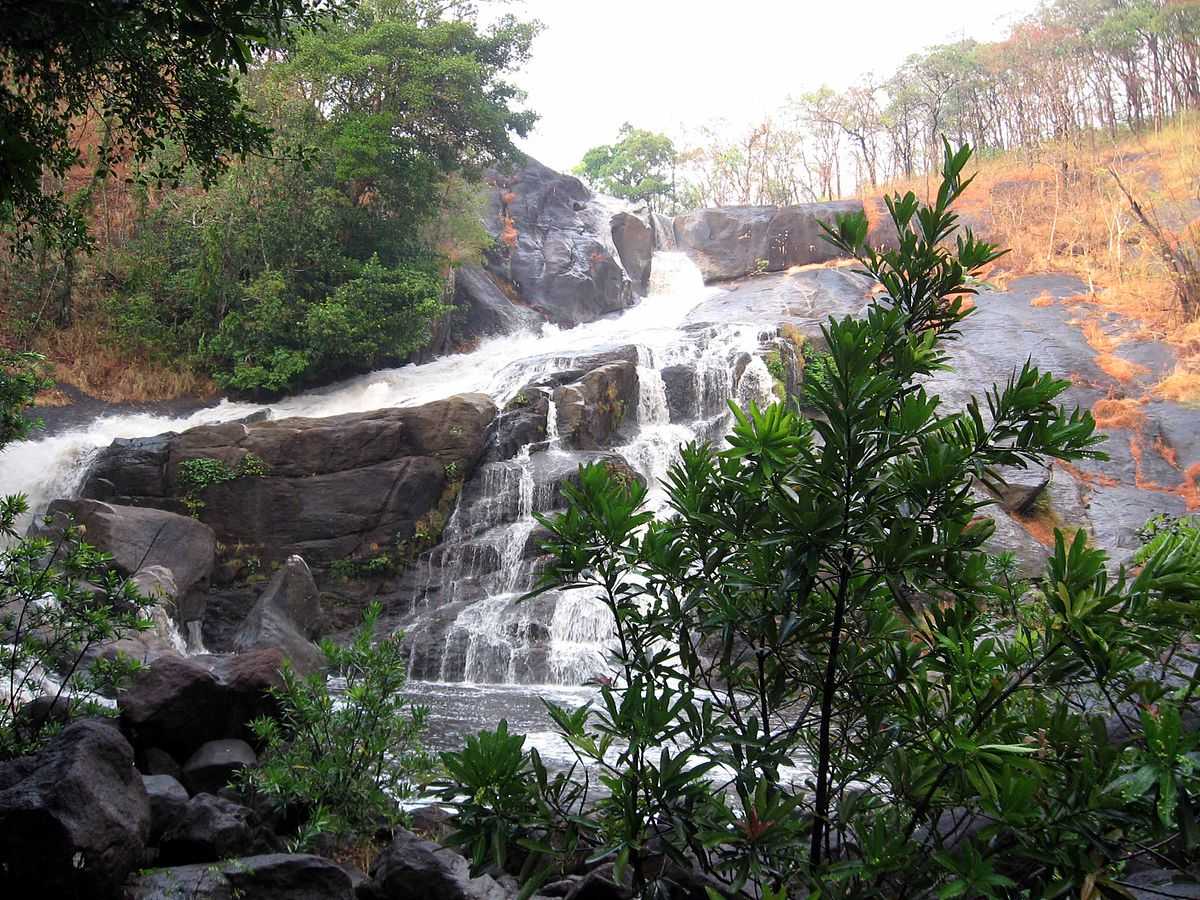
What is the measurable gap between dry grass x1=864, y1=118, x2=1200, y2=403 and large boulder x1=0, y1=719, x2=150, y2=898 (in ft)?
57.2

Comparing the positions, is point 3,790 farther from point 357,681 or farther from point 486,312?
point 486,312

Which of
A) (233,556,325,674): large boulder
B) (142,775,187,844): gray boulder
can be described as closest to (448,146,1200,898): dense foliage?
(142,775,187,844): gray boulder

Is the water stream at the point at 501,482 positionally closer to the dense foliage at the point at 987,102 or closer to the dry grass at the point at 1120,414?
the dry grass at the point at 1120,414

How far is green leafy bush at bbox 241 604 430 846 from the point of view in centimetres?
410

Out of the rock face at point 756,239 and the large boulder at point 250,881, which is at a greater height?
the rock face at point 756,239

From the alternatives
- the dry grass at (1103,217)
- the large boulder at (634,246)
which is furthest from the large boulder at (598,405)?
the large boulder at (634,246)

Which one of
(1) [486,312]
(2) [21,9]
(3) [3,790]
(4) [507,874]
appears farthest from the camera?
(1) [486,312]

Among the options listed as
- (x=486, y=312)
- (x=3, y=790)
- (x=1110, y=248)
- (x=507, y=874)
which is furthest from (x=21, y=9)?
(x=1110, y=248)

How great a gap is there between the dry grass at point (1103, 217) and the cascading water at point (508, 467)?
328 inches

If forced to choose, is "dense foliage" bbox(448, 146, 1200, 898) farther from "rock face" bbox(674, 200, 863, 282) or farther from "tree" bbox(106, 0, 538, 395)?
"rock face" bbox(674, 200, 863, 282)

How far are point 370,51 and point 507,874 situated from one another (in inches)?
739

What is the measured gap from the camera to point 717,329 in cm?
1911

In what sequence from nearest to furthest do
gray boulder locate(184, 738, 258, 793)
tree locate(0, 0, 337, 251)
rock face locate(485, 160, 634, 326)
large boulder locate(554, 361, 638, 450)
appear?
tree locate(0, 0, 337, 251) → gray boulder locate(184, 738, 258, 793) → large boulder locate(554, 361, 638, 450) → rock face locate(485, 160, 634, 326)

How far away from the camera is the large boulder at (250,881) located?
329 cm
